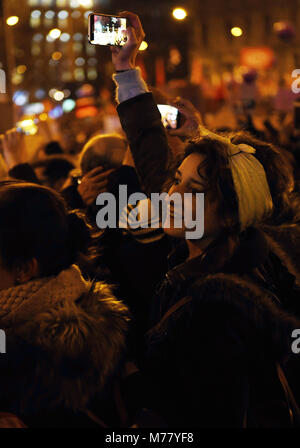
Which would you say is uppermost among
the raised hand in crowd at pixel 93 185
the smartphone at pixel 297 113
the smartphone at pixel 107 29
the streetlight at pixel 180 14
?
the streetlight at pixel 180 14

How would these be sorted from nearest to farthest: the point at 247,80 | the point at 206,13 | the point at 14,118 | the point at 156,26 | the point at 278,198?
the point at 278,198, the point at 14,118, the point at 247,80, the point at 156,26, the point at 206,13

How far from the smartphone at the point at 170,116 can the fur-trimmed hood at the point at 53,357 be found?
2.35 meters

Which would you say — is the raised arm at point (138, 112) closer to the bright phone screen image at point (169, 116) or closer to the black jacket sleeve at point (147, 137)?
the black jacket sleeve at point (147, 137)

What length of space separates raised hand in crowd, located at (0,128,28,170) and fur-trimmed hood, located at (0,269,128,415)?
304 centimetres

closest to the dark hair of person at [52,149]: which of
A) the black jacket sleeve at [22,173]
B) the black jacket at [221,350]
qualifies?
the black jacket sleeve at [22,173]

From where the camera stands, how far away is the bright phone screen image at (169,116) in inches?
160

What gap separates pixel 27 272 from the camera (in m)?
1.92

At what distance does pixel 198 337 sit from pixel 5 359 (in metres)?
0.61

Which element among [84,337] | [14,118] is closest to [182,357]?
[84,337]

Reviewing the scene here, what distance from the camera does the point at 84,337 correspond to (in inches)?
73.7

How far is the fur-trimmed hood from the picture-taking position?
1.82m

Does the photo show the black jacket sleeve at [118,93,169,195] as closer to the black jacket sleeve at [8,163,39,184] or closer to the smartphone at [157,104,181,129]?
the smartphone at [157,104,181,129]

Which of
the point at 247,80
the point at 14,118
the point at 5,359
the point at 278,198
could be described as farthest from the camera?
the point at 247,80

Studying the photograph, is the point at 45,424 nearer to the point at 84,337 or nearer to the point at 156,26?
the point at 84,337
